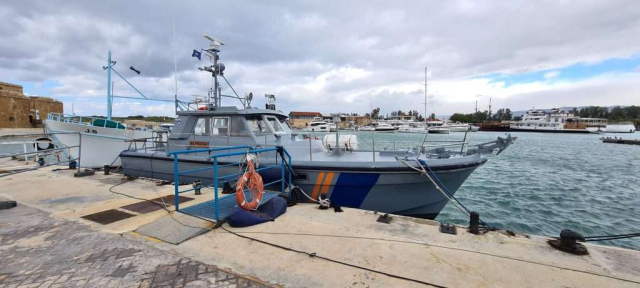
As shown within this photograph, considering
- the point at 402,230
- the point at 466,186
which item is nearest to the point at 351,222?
the point at 402,230

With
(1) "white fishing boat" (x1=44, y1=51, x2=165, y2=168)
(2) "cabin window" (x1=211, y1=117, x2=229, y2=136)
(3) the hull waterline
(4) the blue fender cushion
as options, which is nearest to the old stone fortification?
(1) "white fishing boat" (x1=44, y1=51, x2=165, y2=168)

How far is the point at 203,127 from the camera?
754cm

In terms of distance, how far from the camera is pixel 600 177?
12633 mm

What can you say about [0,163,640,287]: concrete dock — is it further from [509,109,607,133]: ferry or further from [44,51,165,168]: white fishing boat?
[509,109,607,133]: ferry

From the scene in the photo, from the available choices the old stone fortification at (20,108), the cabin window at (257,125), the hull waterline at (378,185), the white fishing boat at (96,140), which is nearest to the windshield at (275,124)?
the cabin window at (257,125)

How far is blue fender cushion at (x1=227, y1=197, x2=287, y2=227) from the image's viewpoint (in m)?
3.61

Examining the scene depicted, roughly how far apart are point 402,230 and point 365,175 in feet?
6.49

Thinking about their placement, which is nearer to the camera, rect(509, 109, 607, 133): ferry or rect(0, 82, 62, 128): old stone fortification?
rect(0, 82, 62, 128): old stone fortification

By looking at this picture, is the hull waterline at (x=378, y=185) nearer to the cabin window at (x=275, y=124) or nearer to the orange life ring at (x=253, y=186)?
the orange life ring at (x=253, y=186)

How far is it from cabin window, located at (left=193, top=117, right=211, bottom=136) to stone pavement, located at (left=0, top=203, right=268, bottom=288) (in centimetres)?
423

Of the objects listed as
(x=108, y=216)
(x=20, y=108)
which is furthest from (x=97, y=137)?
(x=20, y=108)

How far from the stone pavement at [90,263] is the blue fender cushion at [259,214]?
907 mm

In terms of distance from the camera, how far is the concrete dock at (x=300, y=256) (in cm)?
236

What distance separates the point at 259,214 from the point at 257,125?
148 inches
